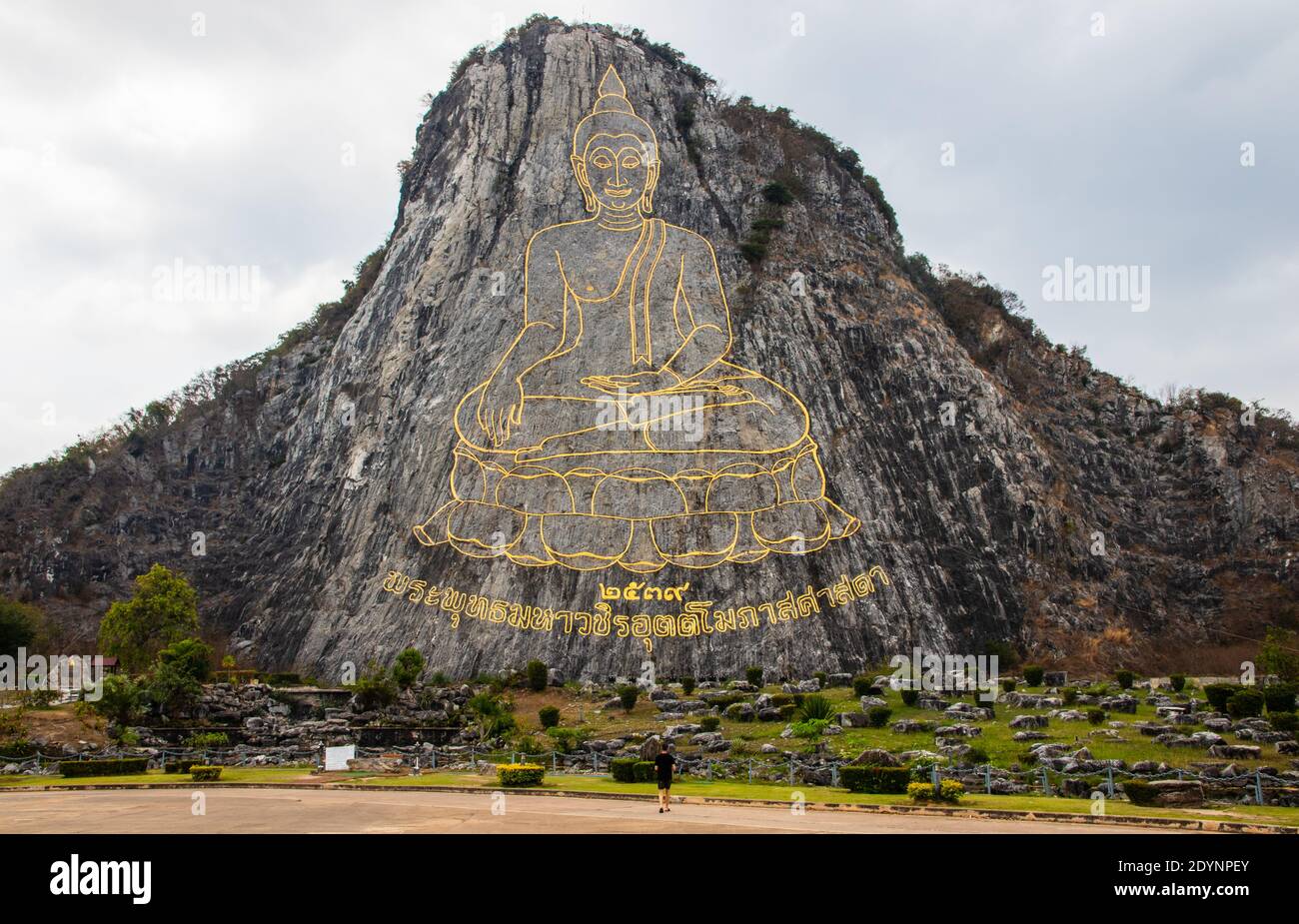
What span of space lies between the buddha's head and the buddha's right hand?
10509 mm

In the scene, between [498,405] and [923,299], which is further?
[923,299]

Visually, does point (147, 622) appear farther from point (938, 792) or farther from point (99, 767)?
point (938, 792)

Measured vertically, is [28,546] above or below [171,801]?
above

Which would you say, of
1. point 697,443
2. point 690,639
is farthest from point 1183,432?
point 690,639

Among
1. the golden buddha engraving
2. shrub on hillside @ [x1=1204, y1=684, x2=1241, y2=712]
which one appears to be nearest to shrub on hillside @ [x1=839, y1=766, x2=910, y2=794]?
shrub on hillside @ [x1=1204, y1=684, x2=1241, y2=712]

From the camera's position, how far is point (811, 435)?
142 feet

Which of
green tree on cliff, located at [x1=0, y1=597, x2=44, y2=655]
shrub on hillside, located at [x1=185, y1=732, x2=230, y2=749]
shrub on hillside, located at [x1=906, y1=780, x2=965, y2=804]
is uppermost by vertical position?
green tree on cliff, located at [x1=0, y1=597, x2=44, y2=655]

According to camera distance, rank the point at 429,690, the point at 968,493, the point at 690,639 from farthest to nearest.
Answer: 1. the point at 968,493
2. the point at 690,639
3. the point at 429,690

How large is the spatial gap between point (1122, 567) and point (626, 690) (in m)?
27.6

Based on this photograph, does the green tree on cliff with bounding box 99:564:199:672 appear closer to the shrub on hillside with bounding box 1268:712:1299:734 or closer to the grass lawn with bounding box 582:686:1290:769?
the grass lawn with bounding box 582:686:1290:769

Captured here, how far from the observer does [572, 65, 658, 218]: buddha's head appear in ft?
153

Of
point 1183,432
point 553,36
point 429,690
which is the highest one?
point 553,36
